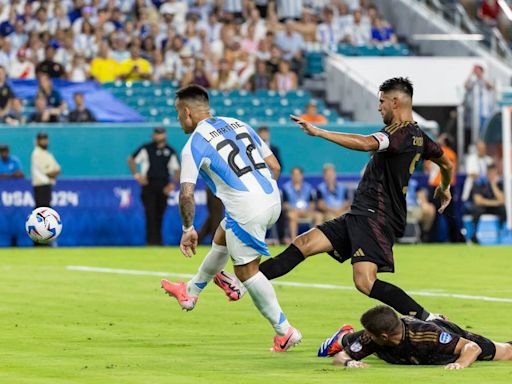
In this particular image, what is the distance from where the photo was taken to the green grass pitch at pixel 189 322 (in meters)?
10.2

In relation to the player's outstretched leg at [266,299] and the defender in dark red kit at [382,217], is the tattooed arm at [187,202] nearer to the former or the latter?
the player's outstretched leg at [266,299]

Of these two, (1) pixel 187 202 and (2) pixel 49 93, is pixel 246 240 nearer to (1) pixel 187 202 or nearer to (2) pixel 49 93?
(1) pixel 187 202

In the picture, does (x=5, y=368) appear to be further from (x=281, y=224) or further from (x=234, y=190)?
(x=281, y=224)

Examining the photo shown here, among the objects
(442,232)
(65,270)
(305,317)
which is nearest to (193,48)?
(442,232)

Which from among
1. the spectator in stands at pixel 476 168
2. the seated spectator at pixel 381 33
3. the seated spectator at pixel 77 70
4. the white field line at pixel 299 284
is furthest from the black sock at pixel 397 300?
the seated spectator at pixel 381 33

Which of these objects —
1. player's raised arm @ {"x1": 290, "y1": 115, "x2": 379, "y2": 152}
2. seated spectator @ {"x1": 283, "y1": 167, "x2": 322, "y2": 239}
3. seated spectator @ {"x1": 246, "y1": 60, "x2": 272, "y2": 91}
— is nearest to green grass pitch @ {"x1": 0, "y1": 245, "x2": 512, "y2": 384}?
player's raised arm @ {"x1": 290, "y1": 115, "x2": 379, "y2": 152}

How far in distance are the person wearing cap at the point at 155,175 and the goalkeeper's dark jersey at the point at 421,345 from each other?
18619 mm

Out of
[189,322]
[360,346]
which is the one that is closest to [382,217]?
[360,346]

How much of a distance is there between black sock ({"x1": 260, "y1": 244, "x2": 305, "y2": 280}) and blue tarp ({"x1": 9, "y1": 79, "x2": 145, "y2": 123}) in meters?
19.9

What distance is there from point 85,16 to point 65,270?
1340 centimetres

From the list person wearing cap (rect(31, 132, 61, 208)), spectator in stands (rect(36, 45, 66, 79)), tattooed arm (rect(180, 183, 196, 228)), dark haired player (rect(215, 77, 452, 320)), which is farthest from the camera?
spectator in stands (rect(36, 45, 66, 79))

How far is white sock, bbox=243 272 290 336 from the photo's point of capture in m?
11.5

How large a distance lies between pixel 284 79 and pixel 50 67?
20.1 feet

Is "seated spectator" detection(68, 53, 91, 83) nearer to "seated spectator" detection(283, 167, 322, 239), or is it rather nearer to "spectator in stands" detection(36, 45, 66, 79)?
"spectator in stands" detection(36, 45, 66, 79)
